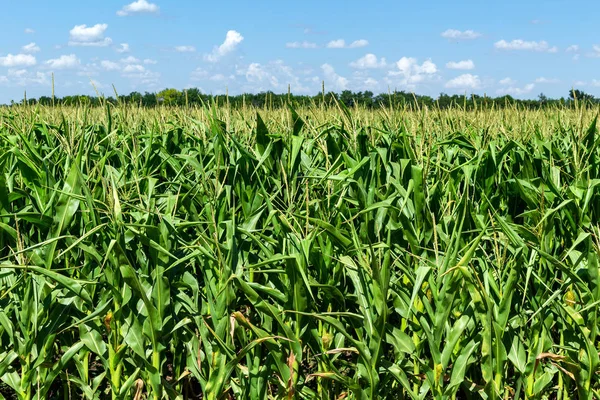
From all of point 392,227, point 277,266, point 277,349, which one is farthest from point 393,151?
point 277,349

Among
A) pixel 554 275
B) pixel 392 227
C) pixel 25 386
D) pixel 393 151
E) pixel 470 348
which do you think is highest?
pixel 393 151

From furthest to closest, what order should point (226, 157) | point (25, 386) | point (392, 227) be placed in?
point (226, 157)
point (392, 227)
point (25, 386)

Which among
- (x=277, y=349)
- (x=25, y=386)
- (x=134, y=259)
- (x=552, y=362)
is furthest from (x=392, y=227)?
(x=25, y=386)

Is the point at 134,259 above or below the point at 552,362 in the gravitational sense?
above

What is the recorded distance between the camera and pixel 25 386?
277 centimetres

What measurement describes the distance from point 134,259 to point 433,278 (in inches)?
56.4

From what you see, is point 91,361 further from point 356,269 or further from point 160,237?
point 356,269

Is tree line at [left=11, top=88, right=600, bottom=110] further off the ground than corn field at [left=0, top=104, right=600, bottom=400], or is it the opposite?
tree line at [left=11, top=88, right=600, bottom=110]

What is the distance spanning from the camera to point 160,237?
106 inches

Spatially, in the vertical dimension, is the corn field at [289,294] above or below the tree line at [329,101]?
below

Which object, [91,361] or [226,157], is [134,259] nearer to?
[226,157]

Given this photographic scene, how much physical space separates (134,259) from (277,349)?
85 cm

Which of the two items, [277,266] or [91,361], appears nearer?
[277,266]

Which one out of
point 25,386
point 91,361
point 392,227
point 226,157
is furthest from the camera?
point 91,361
